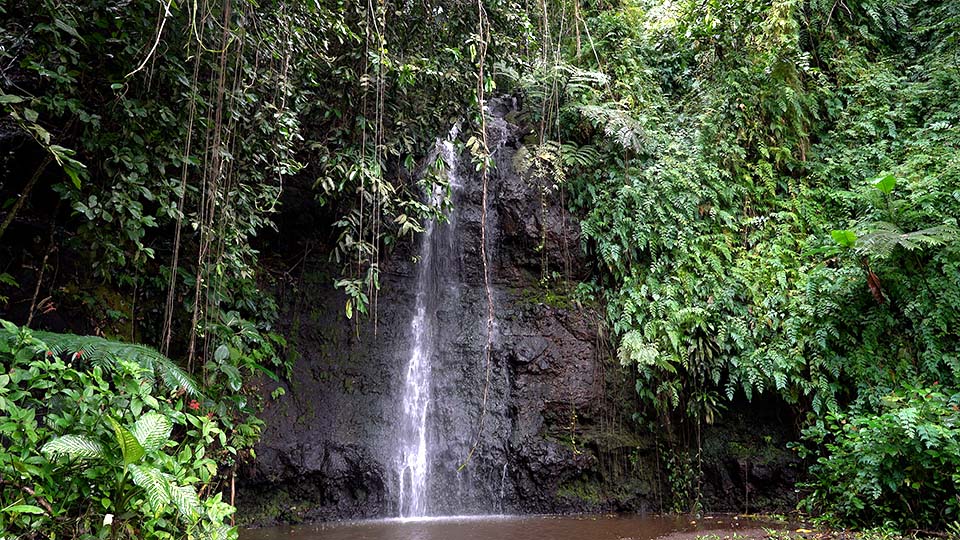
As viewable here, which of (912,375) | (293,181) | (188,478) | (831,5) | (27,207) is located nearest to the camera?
(188,478)

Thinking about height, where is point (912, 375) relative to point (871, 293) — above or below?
below

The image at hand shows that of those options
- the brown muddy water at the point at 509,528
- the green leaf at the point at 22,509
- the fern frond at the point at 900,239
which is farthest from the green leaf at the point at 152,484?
the fern frond at the point at 900,239

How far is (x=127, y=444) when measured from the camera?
126 inches

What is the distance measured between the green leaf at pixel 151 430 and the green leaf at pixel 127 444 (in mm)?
25

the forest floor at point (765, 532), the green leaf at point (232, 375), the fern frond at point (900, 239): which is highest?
the fern frond at point (900, 239)

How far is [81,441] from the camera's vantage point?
123 inches

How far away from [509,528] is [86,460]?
4.20 m

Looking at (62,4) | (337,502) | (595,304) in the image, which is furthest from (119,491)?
(595,304)

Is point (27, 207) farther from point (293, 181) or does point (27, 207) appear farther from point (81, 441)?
point (81, 441)

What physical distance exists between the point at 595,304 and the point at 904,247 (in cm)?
378

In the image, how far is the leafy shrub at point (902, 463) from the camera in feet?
18.0

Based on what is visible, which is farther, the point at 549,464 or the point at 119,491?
the point at 549,464

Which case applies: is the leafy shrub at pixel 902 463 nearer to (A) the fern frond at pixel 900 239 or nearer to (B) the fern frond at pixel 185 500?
(A) the fern frond at pixel 900 239

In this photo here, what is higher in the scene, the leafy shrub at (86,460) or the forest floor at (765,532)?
the leafy shrub at (86,460)
